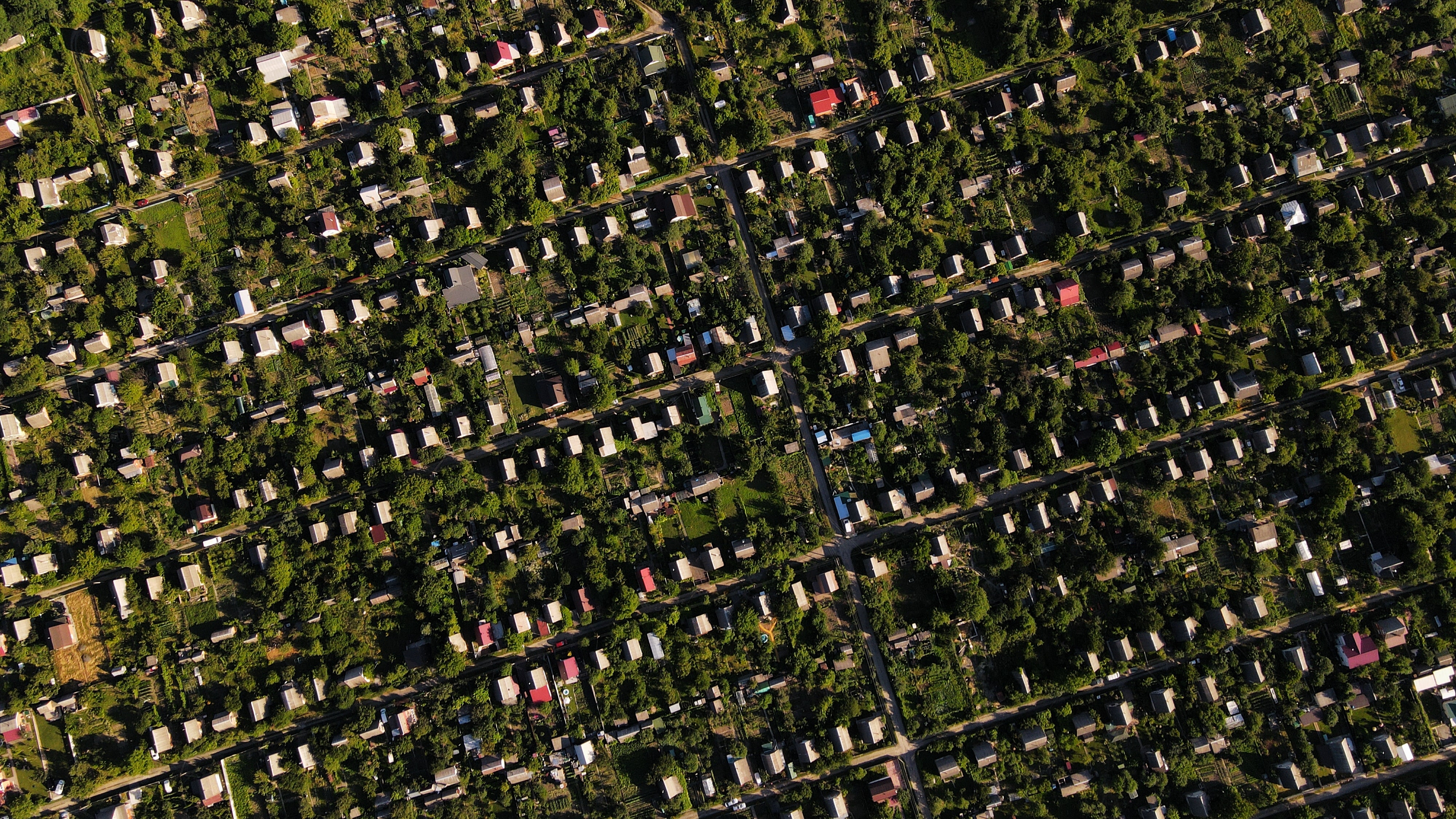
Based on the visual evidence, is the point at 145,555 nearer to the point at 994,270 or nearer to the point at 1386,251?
the point at 994,270

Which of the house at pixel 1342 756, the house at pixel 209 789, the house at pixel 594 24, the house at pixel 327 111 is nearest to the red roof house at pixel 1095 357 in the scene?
the house at pixel 1342 756

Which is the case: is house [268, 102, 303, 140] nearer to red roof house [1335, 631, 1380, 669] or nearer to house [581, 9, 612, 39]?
house [581, 9, 612, 39]

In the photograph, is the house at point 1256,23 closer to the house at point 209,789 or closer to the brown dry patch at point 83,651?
the house at point 209,789

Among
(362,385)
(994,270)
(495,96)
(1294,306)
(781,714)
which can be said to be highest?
(495,96)

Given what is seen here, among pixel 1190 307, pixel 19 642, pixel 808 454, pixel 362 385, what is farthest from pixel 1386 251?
pixel 19 642

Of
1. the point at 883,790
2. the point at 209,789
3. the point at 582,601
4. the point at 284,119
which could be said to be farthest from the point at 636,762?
the point at 284,119

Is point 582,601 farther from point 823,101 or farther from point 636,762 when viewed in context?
point 823,101

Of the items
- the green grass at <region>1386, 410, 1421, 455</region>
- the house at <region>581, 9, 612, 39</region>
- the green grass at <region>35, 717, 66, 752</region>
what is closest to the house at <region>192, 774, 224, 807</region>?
the green grass at <region>35, 717, 66, 752</region>
